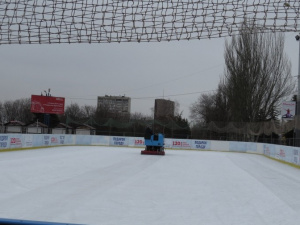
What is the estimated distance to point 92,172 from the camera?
49.0ft

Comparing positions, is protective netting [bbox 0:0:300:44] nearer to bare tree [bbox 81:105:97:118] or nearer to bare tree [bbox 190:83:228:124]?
bare tree [bbox 190:83:228:124]

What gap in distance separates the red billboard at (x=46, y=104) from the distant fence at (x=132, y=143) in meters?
8.41

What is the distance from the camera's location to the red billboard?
43.8 m

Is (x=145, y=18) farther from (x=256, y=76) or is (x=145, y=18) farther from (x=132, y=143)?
(x=256, y=76)

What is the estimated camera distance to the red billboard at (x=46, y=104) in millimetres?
43781

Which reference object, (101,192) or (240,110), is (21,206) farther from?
(240,110)

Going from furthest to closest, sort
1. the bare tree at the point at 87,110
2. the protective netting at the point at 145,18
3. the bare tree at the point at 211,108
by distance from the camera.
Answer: the bare tree at the point at 87,110
the bare tree at the point at 211,108
the protective netting at the point at 145,18

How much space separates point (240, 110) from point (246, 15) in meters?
44.5

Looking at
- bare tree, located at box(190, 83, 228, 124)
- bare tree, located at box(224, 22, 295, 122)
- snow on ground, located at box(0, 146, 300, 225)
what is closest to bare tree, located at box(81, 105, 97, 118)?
bare tree, located at box(190, 83, 228, 124)

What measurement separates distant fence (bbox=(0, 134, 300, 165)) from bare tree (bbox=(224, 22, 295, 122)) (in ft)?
38.9

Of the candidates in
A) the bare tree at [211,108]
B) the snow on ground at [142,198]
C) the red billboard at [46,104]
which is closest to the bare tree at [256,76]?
the bare tree at [211,108]

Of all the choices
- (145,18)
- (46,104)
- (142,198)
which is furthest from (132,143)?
(145,18)

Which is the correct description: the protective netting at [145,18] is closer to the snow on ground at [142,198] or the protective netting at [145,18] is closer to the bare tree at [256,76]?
the snow on ground at [142,198]

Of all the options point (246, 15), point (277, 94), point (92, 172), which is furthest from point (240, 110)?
point (246, 15)
